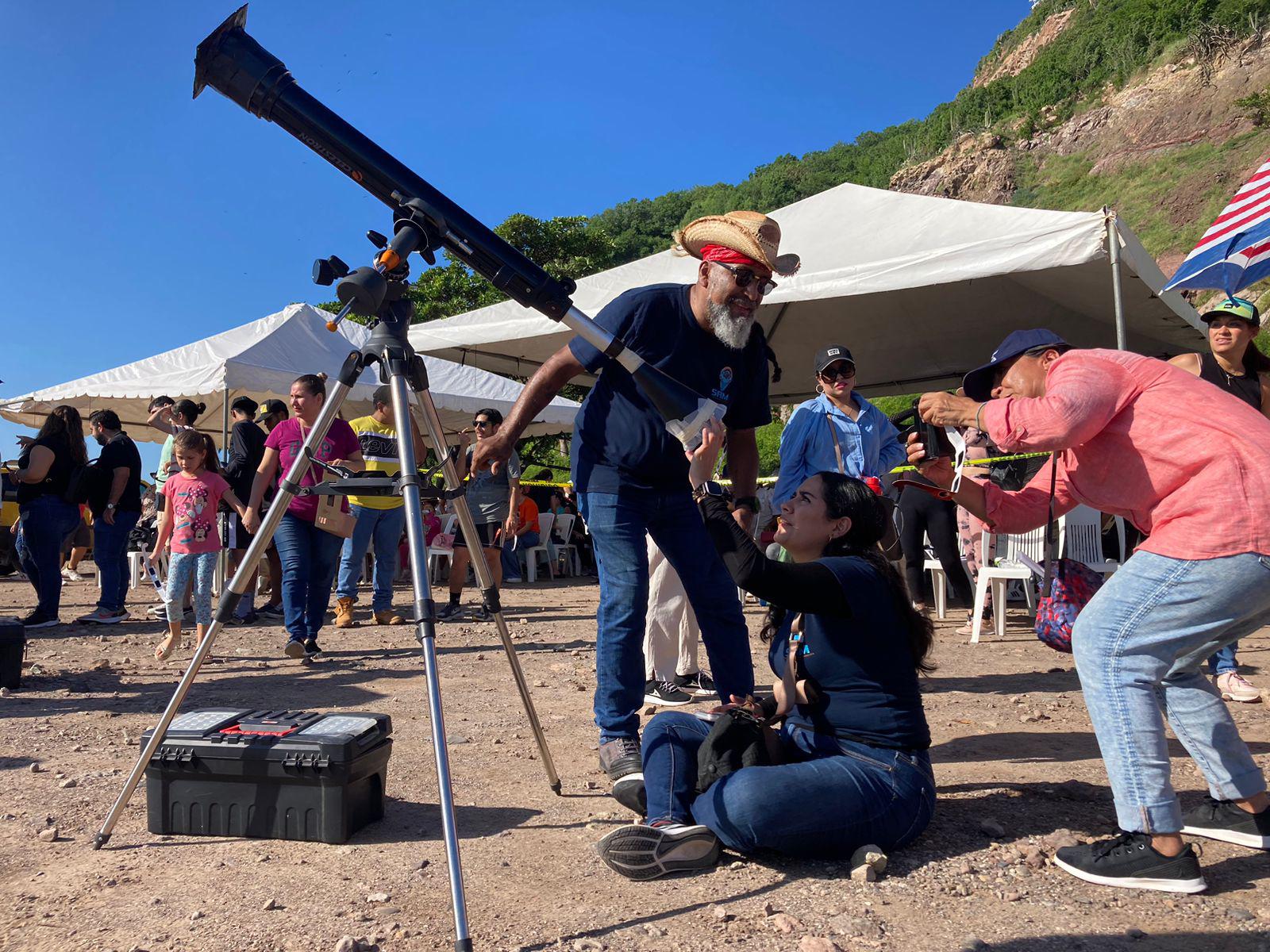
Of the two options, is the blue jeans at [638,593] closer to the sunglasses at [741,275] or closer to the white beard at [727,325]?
the white beard at [727,325]

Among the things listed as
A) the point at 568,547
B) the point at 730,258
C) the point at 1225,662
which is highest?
the point at 730,258

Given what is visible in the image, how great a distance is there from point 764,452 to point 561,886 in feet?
94.7

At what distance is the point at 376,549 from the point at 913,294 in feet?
19.3

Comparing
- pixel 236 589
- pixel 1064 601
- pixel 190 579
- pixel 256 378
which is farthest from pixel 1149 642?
pixel 256 378

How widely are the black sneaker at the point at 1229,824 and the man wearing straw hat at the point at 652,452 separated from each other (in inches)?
58.2

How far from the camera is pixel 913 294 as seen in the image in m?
9.32

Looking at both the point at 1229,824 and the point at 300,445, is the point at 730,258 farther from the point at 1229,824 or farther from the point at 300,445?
the point at 300,445

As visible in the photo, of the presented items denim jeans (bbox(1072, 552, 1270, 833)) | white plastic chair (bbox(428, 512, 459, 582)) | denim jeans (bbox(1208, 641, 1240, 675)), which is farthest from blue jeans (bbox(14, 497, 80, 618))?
denim jeans (bbox(1208, 641, 1240, 675))

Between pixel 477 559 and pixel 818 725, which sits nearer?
pixel 818 725

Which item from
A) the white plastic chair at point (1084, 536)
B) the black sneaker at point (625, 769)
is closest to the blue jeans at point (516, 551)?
the white plastic chair at point (1084, 536)

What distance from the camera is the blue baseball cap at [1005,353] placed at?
271cm

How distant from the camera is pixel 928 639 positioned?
272cm

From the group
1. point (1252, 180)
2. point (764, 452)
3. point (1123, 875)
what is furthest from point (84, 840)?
point (764, 452)

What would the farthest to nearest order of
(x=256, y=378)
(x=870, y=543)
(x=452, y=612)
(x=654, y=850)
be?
(x=256, y=378) → (x=452, y=612) → (x=870, y=543) → (x=654, y=850)
